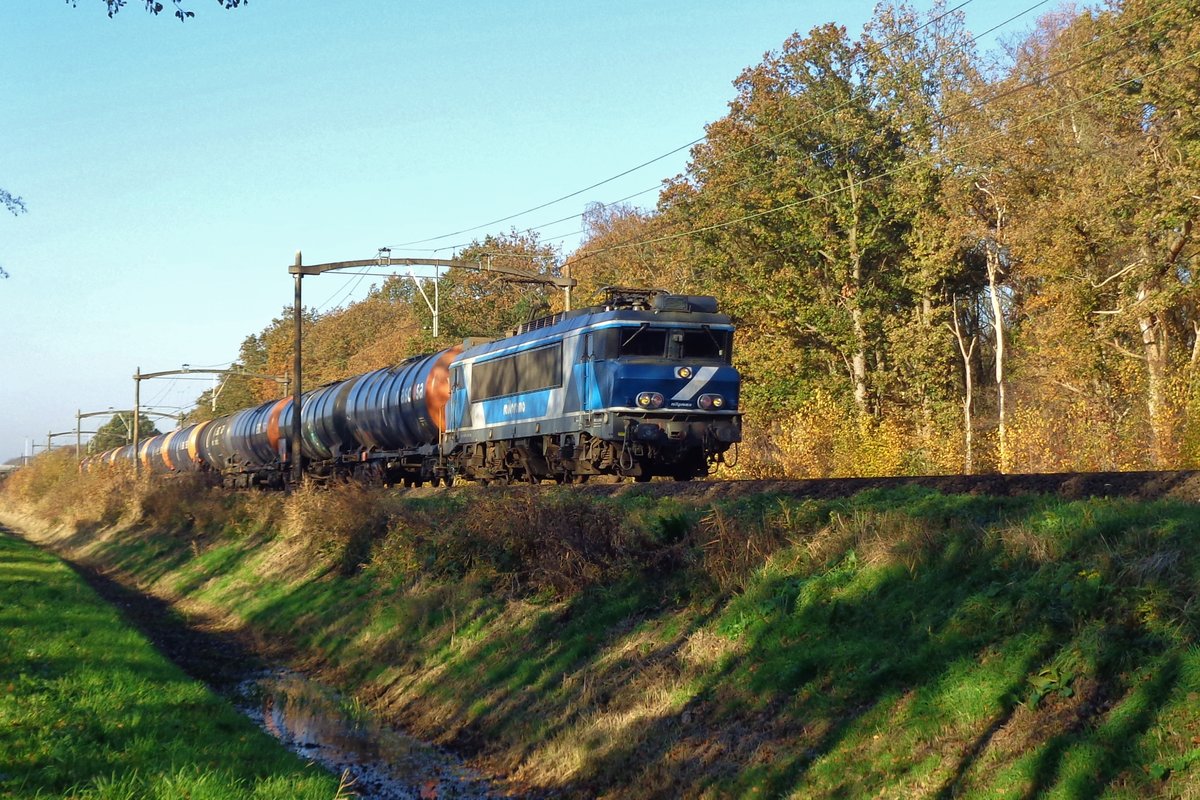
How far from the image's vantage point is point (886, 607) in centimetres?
1026

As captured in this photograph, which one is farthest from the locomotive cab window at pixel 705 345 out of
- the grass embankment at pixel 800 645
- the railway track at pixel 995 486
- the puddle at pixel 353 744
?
the puddle at pixel 353 744

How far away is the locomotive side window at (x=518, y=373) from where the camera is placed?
23.4m

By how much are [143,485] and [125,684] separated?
34.9 metres

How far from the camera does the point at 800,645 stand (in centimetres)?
1048

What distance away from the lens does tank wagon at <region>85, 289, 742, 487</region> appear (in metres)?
21.4

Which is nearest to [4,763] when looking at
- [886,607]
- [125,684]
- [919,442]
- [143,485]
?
[125,684]

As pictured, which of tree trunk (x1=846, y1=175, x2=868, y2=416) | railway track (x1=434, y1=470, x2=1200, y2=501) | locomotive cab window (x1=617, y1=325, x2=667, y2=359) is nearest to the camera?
railway track (x1=434, y1=470, x2=1200, y2=501)

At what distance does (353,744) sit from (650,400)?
30.3 feet

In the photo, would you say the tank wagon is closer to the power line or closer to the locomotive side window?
the locomotive side window

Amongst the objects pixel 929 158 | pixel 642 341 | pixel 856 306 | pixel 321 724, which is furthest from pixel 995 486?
pixel 856 306

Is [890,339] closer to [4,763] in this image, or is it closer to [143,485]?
[143,485]

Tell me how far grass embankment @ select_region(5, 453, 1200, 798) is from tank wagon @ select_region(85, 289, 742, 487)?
13.0 ft

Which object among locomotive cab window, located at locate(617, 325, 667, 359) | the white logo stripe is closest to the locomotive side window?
locomotive cab window, located at locate(617, 325, 667, 359)

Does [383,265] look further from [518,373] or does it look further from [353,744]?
[353,744]
